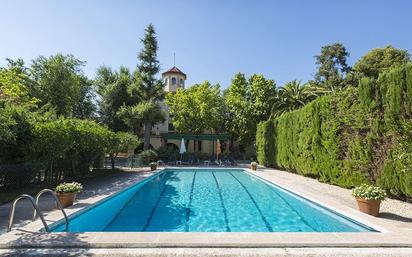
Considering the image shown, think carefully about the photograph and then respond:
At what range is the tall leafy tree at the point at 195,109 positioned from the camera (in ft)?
112

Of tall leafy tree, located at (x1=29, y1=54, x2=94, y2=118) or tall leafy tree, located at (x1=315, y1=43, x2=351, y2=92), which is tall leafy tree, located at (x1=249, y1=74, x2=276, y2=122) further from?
tall leafy tree, located at (x1=29, y1=54, x2=94, y2=118)

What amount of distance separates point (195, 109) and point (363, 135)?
76.8 feet

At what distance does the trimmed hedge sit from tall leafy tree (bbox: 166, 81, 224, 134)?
16419 millimetres

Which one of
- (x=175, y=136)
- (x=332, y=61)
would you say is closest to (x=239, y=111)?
(x=175, y=136)

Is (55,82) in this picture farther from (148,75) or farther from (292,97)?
(292,97)

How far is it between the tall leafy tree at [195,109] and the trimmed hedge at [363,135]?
16419mm

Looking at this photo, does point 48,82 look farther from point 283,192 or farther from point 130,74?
point 283,192

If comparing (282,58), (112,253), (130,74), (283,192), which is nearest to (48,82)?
(130,74)

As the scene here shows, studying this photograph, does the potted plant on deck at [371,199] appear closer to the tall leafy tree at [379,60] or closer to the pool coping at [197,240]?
the pool coping at [197,240]

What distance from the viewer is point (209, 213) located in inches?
380

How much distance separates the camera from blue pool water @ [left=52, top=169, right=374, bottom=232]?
25.3 feet

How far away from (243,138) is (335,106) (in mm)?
20755

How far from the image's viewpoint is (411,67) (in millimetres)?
9766

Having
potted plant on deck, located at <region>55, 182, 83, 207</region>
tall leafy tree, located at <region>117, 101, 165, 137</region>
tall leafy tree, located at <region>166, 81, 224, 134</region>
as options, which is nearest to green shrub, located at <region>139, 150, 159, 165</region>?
tall leafy tree, located at <region>117, 101, 165, 137</region>
